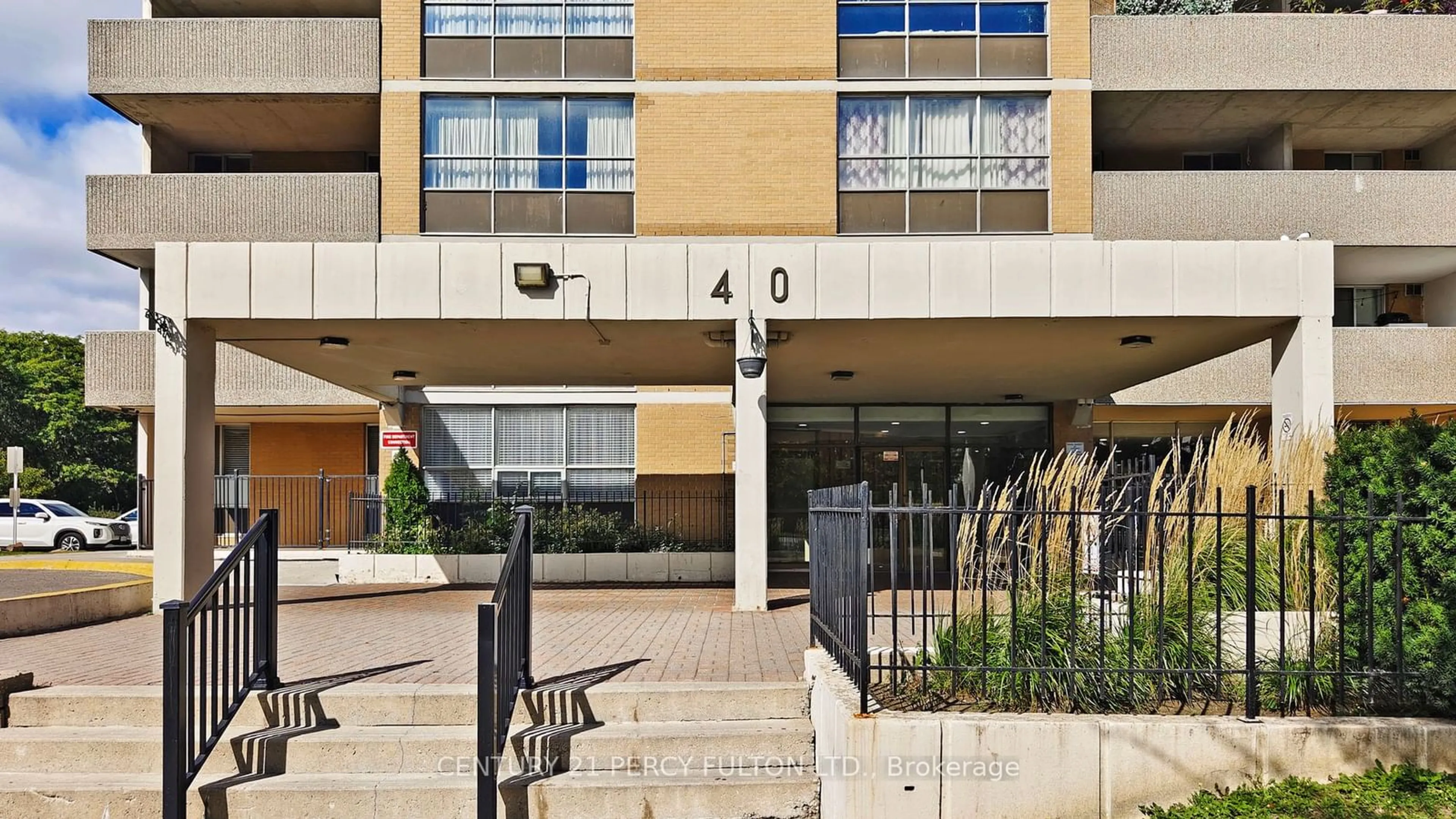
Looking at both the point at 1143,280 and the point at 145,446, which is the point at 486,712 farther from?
the point at 145,446

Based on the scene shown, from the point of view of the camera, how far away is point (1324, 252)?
10.4m

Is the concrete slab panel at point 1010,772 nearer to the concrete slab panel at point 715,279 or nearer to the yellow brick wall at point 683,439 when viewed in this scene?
the concrete slab panel at point 715,279

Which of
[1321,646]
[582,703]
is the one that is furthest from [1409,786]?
[582,703]

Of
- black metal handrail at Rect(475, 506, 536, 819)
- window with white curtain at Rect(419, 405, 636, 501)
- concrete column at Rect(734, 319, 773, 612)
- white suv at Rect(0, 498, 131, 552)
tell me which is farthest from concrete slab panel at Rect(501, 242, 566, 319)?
white suv at Rect(0, 498, 131, 552)

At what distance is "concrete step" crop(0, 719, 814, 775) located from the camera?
601cm

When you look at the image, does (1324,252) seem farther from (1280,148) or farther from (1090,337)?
(1280,148)

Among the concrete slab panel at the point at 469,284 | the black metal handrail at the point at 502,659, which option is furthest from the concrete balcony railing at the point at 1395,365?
the black metal handrail at the point at 502,659

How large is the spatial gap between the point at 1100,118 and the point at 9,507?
1179 inches

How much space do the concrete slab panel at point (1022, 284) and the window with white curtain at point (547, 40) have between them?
10169 millimetres

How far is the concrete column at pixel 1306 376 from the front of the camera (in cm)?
1036

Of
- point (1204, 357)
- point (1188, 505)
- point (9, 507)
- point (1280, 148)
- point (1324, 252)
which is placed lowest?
point (9, 507)

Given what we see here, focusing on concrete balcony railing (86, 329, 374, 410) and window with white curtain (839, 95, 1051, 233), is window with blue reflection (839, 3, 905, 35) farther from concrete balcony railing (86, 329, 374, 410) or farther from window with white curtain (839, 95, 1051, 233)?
concrete balcony railing (86, 329, 374, 410)

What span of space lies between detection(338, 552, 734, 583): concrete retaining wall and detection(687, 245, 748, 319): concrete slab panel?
5.49m

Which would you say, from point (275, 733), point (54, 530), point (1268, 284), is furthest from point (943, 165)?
point (54, 530)
